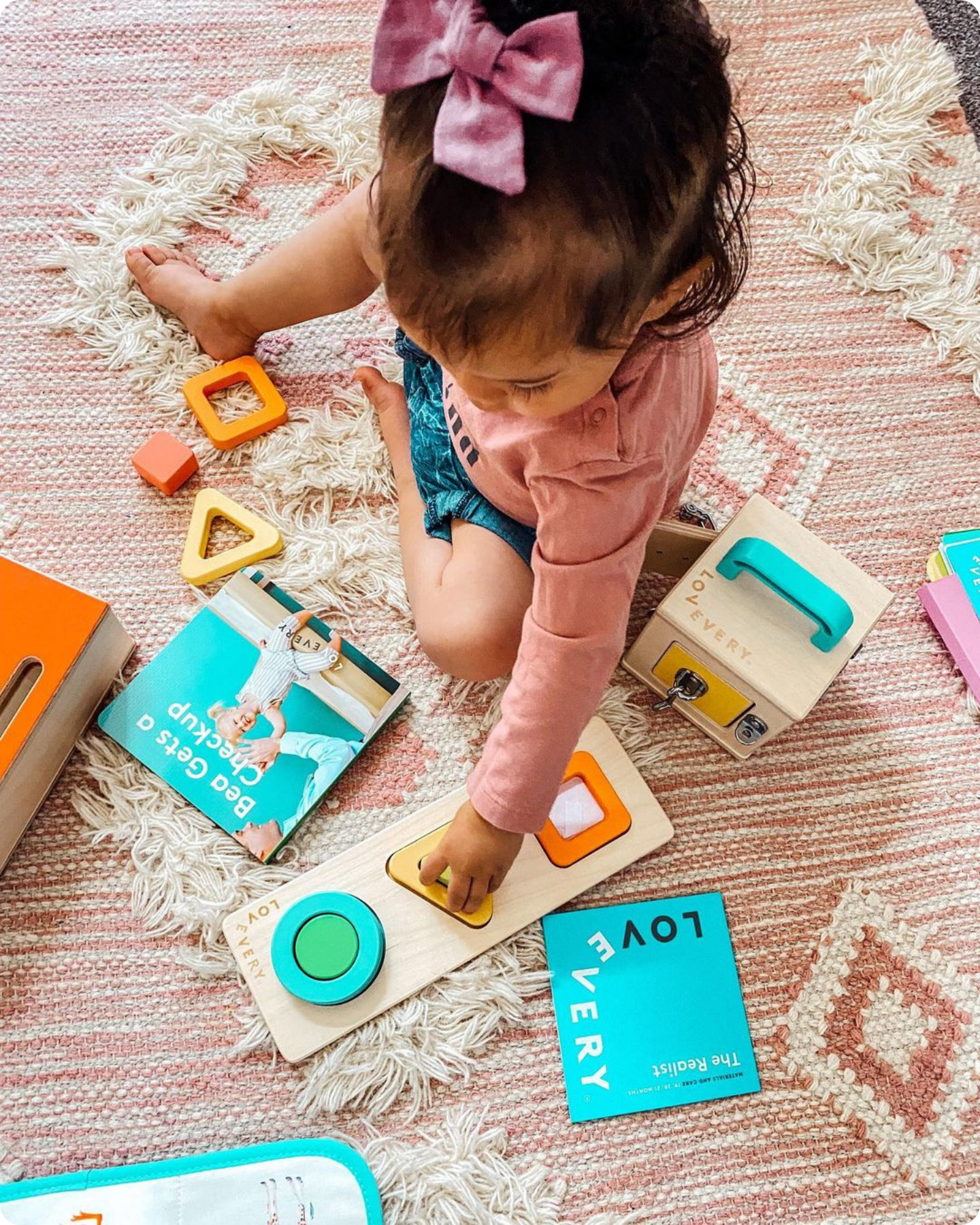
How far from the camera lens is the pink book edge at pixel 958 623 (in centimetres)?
83

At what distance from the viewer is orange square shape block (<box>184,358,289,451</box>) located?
0.87 m

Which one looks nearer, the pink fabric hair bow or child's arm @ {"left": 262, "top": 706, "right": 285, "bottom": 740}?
the pink fabric hair bow

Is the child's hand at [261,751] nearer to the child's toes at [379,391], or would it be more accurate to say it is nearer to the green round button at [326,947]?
the green round button at [326,947]

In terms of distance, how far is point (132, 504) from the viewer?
0.86 meters

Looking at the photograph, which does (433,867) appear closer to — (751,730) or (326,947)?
(326,947)

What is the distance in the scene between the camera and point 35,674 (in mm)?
725

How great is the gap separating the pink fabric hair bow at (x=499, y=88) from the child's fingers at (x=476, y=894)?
488mm

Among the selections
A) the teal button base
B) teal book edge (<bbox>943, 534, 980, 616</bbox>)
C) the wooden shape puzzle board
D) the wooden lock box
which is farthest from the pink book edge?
the teal button base

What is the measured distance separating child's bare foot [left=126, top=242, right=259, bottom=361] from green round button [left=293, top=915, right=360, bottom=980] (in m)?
0.51

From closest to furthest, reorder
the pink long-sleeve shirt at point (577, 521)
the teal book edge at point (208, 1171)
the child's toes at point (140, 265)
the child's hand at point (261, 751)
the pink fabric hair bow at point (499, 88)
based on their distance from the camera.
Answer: the pink fabric hair bow at point (499, 88) → the pink long-sleeve shirt at point (577, 521) → the teal book edge at point (208, 1171) → the child's hand at point (261, 751) → the child's toes at point (140, 265)

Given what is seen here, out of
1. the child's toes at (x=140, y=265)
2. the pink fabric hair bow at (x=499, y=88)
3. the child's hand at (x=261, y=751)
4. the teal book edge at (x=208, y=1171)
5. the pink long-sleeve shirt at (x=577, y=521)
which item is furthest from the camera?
the child's toes at (x=140, y=265)

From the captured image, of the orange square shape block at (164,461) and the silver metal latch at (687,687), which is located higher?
the orange square shape block at (164,461)

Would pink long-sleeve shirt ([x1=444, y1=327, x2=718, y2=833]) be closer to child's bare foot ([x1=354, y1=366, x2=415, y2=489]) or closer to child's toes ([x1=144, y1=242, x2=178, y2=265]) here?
child's bare foot ([x1=354, y1=366, x2=415, y2=489])

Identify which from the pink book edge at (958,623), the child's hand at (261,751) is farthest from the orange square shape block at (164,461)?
the pink book edge at (958,623)
